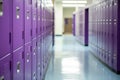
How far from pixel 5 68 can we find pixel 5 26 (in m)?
0.30

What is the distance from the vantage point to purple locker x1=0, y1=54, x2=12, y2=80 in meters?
1.54

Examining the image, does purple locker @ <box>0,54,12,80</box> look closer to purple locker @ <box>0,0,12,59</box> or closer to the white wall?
purple locker @ <box>0,0,12,59</box>

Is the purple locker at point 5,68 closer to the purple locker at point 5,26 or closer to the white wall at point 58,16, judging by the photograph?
the purple locker at point 5,26

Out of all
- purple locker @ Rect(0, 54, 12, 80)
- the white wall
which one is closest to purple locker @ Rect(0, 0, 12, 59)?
purple locker @ Rect(0, 54, 12, 80)

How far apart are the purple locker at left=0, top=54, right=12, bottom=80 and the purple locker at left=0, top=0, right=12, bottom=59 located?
1.7 inches

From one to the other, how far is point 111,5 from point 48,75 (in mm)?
2693

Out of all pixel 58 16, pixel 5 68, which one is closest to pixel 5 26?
pixel 5 68

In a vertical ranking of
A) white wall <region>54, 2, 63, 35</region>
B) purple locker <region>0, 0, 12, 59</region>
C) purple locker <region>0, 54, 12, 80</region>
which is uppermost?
white wall <region>54, 2, 63, 35</region>

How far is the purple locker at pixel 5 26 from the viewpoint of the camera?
1.51 m

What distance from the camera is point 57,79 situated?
5570 millimetres

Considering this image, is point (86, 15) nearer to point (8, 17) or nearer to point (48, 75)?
point (48, 75)

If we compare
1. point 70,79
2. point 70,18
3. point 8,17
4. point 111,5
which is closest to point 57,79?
point 70,79

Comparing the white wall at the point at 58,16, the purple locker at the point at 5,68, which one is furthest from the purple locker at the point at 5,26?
the white wall at the point at 58,16

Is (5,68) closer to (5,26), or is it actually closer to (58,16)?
(5,26)
